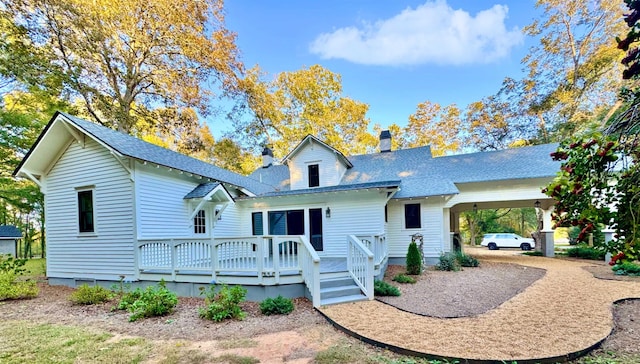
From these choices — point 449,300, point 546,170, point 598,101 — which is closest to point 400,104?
point 598,101

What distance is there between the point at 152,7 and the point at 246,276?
1524 centimetres

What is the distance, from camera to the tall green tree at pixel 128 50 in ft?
43.4

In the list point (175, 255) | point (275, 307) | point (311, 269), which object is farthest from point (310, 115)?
point (275, 307)

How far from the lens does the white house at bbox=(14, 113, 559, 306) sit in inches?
282

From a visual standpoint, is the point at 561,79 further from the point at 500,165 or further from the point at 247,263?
the point at 247,263

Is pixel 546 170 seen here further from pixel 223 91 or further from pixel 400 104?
pixel 223 91

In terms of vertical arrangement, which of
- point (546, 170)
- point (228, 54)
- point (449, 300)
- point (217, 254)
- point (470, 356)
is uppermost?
point (228, 54)

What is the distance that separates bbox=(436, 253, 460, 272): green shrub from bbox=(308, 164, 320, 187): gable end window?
638cm

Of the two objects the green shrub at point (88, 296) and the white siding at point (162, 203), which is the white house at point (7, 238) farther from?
the green shrub at point (88, 296)

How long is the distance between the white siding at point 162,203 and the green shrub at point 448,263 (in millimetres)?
9127

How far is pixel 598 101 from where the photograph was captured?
18.4 m

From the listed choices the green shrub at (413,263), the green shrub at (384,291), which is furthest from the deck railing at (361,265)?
the green shrub at (413,263)

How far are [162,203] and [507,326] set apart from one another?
9.32 metres

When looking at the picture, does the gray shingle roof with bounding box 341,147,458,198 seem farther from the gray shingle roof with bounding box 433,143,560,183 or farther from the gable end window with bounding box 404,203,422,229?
the gray shingle roof with bounding box 433,143,560,183
